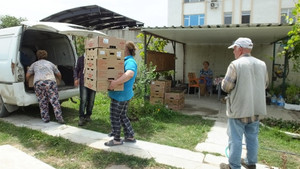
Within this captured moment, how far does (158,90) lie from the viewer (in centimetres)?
663

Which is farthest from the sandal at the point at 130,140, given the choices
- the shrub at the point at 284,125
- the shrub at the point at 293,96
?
the shrub at the point at 293,96

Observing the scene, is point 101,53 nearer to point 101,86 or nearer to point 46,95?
point 101,86

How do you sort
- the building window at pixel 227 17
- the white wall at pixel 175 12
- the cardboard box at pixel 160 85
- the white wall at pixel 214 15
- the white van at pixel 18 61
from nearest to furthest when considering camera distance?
the white van at pixel 18 61 < the cardboard box at pixel 160 85 < the building window at pixel 227 17 < the white wall at pixel 214 15 < the white wall at pixel 175 12

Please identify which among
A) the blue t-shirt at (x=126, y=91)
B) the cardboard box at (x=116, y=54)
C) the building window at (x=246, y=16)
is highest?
the building window at (x=246, y=16)

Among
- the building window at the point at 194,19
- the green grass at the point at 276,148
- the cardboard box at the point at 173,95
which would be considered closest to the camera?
the green grass at the point at 276,148

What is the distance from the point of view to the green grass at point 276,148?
3.28 meters

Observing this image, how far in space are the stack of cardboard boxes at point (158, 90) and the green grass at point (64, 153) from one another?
Answer: 326 centimetres

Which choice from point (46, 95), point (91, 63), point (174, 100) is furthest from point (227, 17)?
point (91, 63)

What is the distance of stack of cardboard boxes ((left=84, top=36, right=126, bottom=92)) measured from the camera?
3305 millimetres

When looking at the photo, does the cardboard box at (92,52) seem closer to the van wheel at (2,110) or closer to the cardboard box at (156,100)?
the van wheel at (2,110)

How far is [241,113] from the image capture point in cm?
266

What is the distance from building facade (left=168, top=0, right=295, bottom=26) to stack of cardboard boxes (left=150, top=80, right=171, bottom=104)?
13.7 m

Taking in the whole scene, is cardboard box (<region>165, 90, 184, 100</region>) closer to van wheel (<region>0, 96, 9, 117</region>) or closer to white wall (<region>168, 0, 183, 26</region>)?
van wheel (<region>0, 96, 9, 117</region>)

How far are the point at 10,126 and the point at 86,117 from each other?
→ 1.55 meters
